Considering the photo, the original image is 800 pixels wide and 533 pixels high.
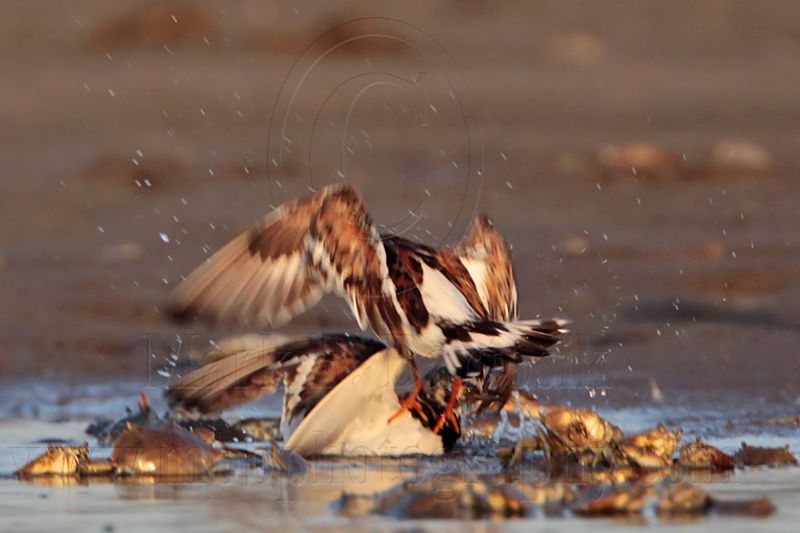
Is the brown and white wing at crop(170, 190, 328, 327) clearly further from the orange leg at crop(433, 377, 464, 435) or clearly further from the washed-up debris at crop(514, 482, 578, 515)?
the washed-up debris at crop(514, 482, 578, 515)

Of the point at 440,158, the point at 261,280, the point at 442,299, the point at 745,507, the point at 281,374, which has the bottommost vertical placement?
the point at 745,507

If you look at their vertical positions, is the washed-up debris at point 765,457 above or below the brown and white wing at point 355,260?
below

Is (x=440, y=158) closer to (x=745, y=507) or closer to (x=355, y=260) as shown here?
(x=355, y=260)

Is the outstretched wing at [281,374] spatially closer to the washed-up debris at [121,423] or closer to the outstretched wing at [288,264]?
the outstretched wing at [288,264]

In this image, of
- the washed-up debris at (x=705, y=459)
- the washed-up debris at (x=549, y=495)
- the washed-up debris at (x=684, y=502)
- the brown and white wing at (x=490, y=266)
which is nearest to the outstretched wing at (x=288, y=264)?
the brown and white wing at (x=490, y=266)

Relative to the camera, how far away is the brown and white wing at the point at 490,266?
7.15 meters

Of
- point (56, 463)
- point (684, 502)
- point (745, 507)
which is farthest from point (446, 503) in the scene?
point (56, 463)

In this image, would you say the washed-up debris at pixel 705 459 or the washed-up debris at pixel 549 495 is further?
the washed-up debris at pixel 705 459

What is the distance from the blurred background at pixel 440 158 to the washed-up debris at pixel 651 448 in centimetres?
164

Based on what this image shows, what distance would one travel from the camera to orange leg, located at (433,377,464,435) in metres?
6.55

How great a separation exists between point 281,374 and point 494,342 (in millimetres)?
943

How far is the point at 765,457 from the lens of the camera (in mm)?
6203

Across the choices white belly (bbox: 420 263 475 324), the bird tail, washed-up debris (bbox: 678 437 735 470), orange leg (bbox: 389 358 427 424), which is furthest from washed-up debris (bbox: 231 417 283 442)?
washed-up debris (bbox: 678 437 735 470)

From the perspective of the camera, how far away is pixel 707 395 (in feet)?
25.8
